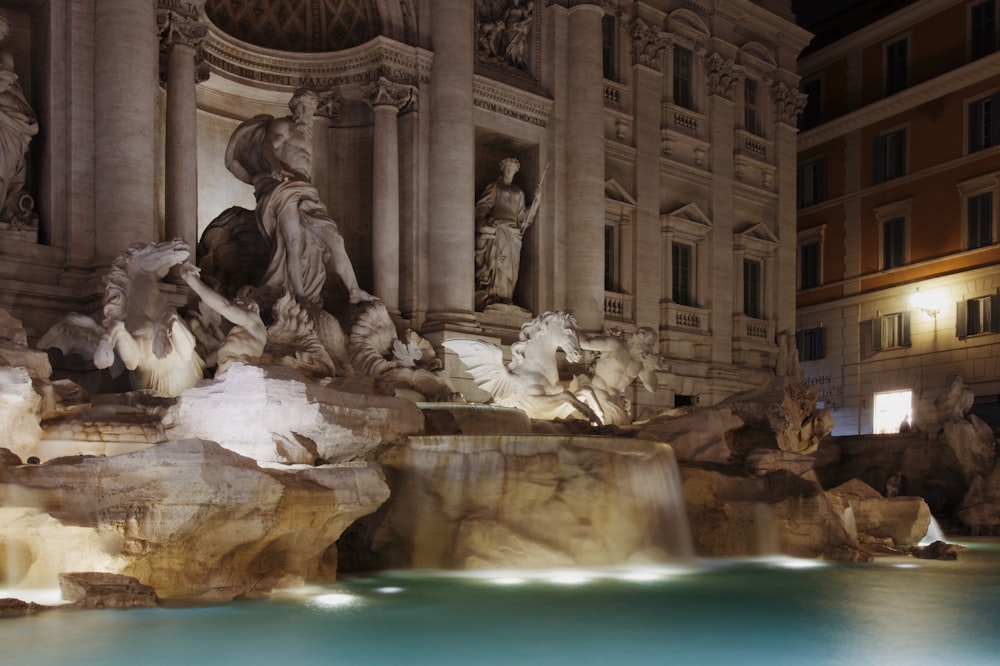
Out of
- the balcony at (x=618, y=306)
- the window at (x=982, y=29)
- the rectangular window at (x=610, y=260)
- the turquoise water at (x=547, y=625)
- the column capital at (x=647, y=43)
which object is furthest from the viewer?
the window at (x=982, y=29)

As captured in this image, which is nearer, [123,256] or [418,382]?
[123,256]

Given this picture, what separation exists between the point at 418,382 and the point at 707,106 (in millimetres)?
13259

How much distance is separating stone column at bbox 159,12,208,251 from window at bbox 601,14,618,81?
10.2 m

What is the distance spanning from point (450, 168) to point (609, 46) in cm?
668

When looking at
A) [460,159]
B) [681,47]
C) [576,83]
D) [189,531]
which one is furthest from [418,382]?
[681,47]

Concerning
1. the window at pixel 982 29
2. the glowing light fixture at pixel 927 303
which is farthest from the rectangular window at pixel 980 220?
the window at pixel 982 29

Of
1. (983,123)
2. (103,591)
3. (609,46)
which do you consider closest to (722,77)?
(609,46)

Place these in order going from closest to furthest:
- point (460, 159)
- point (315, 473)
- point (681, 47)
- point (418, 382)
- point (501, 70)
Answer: point (315, 473), point (418, 382), point (460, 159), point (501, 70), point (681, 47)

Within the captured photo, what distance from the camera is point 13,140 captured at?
13.6 m

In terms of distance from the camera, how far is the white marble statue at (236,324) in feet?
37.2

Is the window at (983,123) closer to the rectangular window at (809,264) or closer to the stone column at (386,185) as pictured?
the rectangular window at (809,264)

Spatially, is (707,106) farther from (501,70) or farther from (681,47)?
(501,70)

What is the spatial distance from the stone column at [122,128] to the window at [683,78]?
13697mm

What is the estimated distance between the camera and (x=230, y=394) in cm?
922
